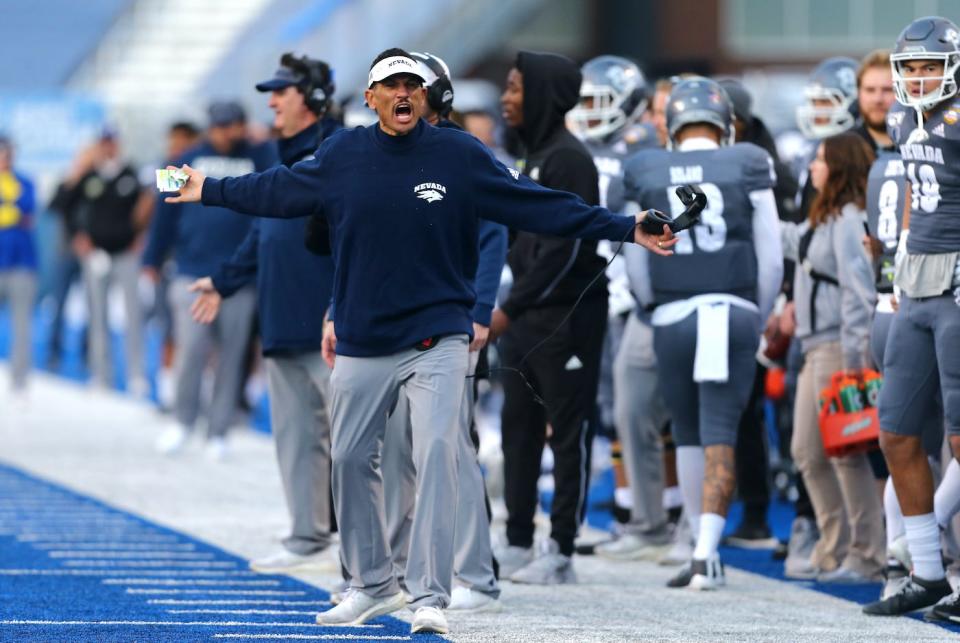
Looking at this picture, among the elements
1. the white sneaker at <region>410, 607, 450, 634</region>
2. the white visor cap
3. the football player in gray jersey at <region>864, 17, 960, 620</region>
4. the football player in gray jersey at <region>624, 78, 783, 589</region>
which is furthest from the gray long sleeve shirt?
the white sneaker at <region>410, 607, 450, 634</region>

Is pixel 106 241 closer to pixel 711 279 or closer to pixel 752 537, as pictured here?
pixel 752 537

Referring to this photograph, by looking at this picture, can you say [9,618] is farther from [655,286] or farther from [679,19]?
[679,19]

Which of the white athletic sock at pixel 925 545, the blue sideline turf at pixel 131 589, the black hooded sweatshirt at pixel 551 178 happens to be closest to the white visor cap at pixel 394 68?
the black hooded sweatshirt at pixel 551 178

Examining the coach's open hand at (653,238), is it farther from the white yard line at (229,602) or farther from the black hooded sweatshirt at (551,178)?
the white yard line at (229,602)

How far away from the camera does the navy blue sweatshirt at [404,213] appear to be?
6855 mm

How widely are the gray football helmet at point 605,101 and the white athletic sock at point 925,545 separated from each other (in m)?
2.88

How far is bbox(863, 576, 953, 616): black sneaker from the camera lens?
7.51m

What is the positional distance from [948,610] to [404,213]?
94.7 inches

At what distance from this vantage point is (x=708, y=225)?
8234 millimetres

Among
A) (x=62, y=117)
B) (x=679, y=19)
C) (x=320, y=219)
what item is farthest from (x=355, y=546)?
(x=679, y=19)

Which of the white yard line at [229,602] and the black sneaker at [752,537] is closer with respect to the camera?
the white yard line at [229,602]

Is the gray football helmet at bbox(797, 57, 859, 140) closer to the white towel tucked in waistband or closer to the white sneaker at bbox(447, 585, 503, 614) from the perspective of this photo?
the white towel tucked in waistband

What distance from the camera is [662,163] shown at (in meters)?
8.30

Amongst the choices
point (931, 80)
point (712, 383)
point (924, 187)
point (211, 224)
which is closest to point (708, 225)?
point (712, 383)
